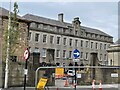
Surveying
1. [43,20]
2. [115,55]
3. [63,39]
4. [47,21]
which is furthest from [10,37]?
[63,39]

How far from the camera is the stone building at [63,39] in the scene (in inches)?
2469

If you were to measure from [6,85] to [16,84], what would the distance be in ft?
5.87

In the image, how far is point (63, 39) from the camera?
69562 mm

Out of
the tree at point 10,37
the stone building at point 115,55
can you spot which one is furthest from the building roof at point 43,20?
the tree at point 10,37

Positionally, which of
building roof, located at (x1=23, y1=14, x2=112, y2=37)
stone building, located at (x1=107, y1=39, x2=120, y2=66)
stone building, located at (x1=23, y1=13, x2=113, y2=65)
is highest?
building roof, located at (x1=23, y1=14, x2=112, y2=37)

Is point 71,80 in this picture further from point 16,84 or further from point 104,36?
point 104,36

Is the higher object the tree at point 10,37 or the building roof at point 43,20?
the building roof at point 43,20

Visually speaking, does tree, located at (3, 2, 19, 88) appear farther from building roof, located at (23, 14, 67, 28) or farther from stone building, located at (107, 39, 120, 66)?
building roof, located at (23, 14, 67, 28)

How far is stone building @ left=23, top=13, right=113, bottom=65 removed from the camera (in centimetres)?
6272

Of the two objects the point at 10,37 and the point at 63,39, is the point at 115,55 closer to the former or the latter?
the point at 63,39

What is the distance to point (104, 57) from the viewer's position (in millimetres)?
82062

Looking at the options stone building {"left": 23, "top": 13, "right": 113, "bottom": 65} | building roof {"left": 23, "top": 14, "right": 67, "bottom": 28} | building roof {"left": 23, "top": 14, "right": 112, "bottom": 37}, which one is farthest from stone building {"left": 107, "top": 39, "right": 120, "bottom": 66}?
building roof {"left": 23, "top": 14, "right": 67, "bottom": 28}

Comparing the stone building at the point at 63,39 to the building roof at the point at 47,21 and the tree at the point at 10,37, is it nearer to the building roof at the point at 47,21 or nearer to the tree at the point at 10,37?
the building roof at the point at 47,21

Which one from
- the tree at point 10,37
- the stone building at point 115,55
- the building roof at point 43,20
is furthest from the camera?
the building roof at point 43,20
